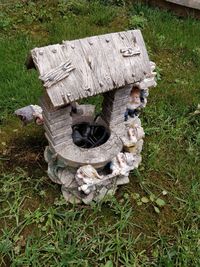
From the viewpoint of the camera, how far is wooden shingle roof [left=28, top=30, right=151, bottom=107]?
257cm

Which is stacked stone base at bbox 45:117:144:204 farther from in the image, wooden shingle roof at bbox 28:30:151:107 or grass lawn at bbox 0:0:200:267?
wooden shingle roof at bbox 28:30:151:107

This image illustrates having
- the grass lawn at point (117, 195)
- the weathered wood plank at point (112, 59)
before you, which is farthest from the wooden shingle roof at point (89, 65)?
the grass lawn at point (117, 195)

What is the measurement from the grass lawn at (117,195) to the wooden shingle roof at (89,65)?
1163mm

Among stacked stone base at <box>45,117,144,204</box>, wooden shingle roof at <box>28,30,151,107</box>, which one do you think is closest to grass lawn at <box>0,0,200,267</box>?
stacked stone base at <box>45,117,144,204</box>

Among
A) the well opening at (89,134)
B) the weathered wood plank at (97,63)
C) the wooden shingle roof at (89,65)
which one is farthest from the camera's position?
the well opening at (89,134)

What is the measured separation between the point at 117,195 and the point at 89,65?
4.43 ft

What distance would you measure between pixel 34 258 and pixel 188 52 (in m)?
3.56

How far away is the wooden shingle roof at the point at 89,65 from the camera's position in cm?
257

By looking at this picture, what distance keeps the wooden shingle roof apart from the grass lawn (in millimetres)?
1163

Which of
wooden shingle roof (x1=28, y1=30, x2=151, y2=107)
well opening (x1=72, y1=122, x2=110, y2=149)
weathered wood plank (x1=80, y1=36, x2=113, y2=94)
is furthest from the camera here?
well opening (x1=72, y1=122, x2=110, y2=149)

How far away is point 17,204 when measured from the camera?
3387mm

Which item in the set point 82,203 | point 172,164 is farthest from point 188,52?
point 82,203

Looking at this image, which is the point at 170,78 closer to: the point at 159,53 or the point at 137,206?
the point at 159,53

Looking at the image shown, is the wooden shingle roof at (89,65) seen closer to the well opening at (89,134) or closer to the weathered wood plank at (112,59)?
the weathered wood plank at (112,59)
